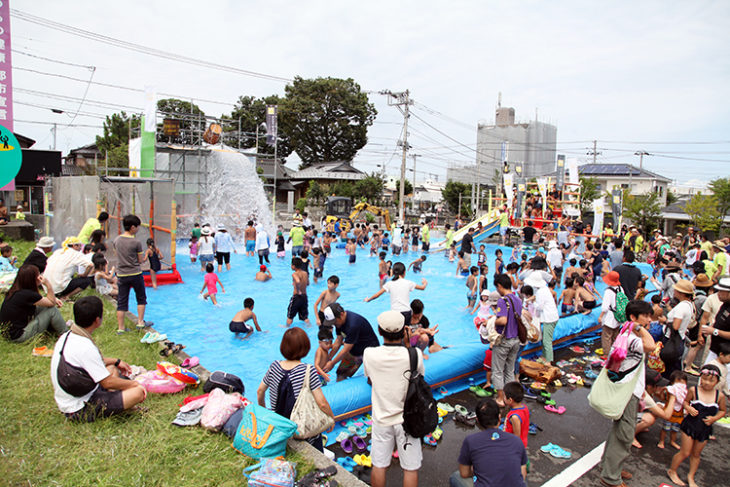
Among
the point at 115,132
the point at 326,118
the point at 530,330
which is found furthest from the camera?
the point at 326,118

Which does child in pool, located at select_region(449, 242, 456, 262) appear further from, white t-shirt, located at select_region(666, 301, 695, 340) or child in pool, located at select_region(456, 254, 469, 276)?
white t-shirt, located at select_region(666, 301, 695, 340)

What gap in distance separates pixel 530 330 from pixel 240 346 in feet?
→ 16.9

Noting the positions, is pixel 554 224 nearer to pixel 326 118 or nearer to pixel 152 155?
pixel 152 155

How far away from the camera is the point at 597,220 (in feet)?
69.6

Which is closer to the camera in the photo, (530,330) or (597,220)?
(530,330)

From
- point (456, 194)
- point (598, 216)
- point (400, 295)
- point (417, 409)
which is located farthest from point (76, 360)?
point (456, 194)

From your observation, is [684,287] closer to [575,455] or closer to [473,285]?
[575,455]

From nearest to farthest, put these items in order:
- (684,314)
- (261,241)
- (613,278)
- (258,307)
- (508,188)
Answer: (684,314)
(613,278)
(258,307)
(261,241)
(508,188)

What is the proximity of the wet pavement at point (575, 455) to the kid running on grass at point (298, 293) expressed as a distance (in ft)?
12.7

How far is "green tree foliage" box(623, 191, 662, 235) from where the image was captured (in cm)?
2759

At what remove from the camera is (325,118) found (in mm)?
49531

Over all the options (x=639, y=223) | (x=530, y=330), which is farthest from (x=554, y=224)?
(x=530, y=330)

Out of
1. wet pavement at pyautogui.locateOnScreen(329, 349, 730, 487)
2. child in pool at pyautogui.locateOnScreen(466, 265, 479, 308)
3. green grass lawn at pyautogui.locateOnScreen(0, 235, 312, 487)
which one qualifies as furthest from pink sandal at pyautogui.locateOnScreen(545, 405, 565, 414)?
child in pool at pyautogui.locateOnScreen(466, 265, 479, 308)

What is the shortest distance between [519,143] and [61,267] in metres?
55.2
